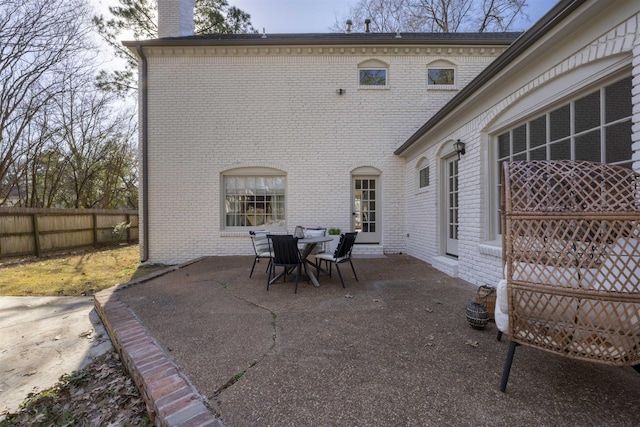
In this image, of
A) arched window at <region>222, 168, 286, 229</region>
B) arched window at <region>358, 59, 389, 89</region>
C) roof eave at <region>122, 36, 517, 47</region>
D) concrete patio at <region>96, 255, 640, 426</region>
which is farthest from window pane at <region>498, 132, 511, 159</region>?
arched window at <region>222, 168, 286, 229</region>

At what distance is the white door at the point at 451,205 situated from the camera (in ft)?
16.8

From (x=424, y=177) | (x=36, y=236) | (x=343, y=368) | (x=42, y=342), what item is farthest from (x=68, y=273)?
(x=424, y=177)

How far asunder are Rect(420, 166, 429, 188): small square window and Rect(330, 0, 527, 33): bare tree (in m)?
8.01

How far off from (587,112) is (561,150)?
0.41 metres

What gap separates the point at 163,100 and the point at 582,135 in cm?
809

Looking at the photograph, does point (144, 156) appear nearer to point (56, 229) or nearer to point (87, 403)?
point (56, 229)

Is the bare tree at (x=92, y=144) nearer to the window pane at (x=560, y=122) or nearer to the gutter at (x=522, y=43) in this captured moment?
the gutter at (x=522, y=43)

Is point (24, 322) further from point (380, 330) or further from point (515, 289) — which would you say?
point (515, 289)

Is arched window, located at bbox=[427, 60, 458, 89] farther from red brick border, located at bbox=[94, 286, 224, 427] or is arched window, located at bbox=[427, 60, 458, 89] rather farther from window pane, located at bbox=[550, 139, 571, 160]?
red brick border, located at bbox=[94, 286, 224, 427]

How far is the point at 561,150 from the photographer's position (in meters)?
2.96

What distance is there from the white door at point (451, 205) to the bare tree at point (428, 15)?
873 centimetres

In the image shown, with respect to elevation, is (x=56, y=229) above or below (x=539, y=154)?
below

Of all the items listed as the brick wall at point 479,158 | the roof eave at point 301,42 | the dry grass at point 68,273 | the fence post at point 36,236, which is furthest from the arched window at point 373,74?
the fence post at point 36,236

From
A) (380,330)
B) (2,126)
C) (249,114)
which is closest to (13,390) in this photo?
(380,330)
